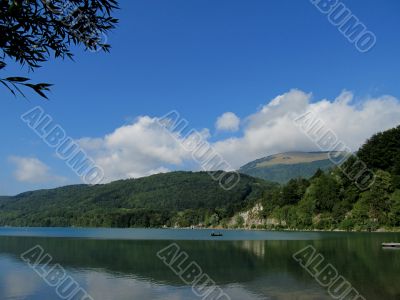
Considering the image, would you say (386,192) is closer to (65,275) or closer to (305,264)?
(305,264)

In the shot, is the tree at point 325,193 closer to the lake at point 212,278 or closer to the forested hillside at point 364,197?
the forested hillside at point 364,197

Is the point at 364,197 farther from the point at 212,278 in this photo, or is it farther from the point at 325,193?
the point at 212,278

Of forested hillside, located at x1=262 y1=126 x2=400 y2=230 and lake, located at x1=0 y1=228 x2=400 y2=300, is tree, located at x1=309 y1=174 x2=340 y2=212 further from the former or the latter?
lake, located at x1=0 y1=228 x2=400 y2=300

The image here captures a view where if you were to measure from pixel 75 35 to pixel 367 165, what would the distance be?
183190 millimetres

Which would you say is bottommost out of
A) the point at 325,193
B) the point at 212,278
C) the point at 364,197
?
the point at 212,278

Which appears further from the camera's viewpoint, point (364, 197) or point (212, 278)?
point (364, 197)

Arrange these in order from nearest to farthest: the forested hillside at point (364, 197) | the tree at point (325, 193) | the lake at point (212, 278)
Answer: the lake at point (212, 278), the forested hillside at point (364, 197), the tree at point (325, 193)

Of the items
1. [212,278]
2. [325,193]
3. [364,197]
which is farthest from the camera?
[325,193]

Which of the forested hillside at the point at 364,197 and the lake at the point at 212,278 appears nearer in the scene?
the lake at the point at 212,278

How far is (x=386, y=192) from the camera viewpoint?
160m

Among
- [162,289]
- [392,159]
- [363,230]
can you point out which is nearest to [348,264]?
[162,289]

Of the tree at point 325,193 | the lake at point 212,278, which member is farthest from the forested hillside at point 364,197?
the lake at point 212,278

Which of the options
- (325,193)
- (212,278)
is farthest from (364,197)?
(212,278)

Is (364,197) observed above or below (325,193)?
below
